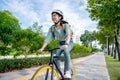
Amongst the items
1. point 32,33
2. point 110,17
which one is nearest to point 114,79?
point 110,17

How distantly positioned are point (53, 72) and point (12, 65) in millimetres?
8460

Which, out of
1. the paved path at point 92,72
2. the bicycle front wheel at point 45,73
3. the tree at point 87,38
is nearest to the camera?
the bicycle front wheel at point 45,73

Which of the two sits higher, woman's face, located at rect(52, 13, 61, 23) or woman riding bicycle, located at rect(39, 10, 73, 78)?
woman's face, located at rect(52, 13, 61, 23)

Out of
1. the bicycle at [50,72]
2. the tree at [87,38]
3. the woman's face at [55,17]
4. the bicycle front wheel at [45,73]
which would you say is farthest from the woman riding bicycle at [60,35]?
the tree at [87,38]

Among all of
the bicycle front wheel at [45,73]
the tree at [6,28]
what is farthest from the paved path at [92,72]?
the bicycle front wheel at [45,73]

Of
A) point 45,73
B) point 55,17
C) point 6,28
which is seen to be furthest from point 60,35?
point 6,28

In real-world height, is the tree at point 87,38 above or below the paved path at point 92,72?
above

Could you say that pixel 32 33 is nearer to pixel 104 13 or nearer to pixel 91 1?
pixel 91 1

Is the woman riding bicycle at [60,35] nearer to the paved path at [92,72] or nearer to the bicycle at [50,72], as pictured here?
the bicycle at [50,72]

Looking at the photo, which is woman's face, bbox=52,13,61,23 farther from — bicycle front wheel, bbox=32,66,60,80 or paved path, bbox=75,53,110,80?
paved path, bbox=75,53,110,80

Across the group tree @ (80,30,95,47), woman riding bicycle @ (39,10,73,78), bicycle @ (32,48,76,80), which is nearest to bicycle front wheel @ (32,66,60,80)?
bicycle @ (32,48,76,80)

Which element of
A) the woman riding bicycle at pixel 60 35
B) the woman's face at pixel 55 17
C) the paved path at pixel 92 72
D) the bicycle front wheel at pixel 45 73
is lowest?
the paved path at pixel 92 72

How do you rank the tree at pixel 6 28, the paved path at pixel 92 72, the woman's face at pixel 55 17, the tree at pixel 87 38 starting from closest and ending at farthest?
1. the woman's face at pixel 55 17
2. the paved path at pixel 92 72
3. the tree at pixel 6 28
4. the tree at pixel 87 38

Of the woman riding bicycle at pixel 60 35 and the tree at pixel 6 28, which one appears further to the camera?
the tree at pixel 6 28
